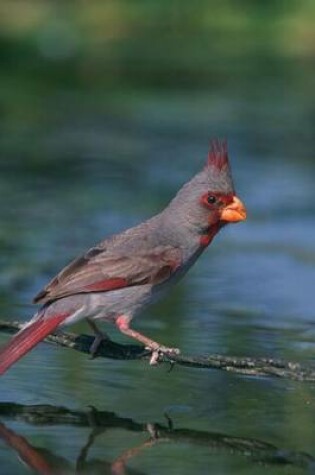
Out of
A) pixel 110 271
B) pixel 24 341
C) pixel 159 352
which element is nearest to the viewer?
pixel 24 341

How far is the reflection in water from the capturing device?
216 inches

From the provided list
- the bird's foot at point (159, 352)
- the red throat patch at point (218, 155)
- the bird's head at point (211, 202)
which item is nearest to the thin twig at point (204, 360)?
the bird's foot at point (159, 352)

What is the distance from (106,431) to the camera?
585 centimetres

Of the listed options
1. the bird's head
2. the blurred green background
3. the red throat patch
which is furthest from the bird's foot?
the red throat patch

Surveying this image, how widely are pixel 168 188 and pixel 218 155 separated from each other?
448cm

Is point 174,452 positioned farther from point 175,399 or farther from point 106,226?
point 106,226

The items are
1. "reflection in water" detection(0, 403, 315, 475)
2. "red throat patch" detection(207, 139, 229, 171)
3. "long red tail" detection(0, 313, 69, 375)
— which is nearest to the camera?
"reflection in water" detection(0, 403, 315, 475)

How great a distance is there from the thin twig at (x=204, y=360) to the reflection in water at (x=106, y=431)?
0.23m

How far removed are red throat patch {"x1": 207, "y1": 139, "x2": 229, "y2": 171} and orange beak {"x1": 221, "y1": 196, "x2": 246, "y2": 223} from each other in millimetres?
139

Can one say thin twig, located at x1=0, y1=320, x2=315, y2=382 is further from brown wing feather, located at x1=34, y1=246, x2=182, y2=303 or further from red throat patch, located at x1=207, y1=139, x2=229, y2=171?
red throat patch, located at x1=207, y1=139, x2=229, y2=171

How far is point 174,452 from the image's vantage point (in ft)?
18.6

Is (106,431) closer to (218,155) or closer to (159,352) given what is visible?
(159,352)

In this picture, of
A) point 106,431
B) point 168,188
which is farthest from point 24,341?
point 168,188

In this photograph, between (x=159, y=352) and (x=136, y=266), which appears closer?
(x=159, y=352)
